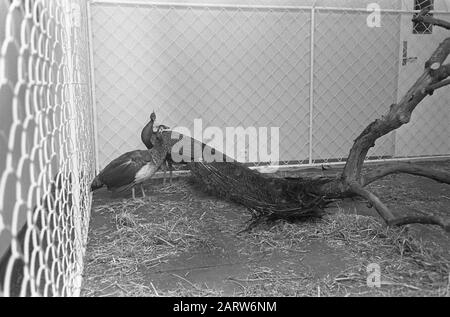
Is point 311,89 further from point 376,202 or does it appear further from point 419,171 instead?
point 376,202

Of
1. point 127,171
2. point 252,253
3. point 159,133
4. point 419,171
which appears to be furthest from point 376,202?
point 159,133

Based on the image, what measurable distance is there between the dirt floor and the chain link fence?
125cm

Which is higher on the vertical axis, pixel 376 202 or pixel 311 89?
pixel 311 89

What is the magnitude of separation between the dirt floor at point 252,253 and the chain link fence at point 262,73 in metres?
1.25

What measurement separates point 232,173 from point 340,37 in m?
2.01

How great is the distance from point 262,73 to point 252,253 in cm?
229

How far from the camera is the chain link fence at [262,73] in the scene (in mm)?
3760

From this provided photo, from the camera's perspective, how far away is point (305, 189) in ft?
8.40

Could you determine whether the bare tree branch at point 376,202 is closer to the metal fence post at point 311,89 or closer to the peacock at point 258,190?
the peacock at point 258,190

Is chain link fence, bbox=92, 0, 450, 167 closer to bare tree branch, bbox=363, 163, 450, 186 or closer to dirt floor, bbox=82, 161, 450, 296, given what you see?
dirt floor, bbox=82, 161, 450, 296

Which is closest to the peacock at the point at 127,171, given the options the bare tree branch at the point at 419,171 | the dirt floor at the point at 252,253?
the dirt floor at the point at 252,253

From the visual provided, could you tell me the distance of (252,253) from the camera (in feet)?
6.92

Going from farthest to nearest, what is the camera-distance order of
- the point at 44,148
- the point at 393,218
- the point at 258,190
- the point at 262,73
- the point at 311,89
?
the point at 262,73 → the point at 311,89 → the point at 258,190 → the point at 393,218 → the point at 44,148
